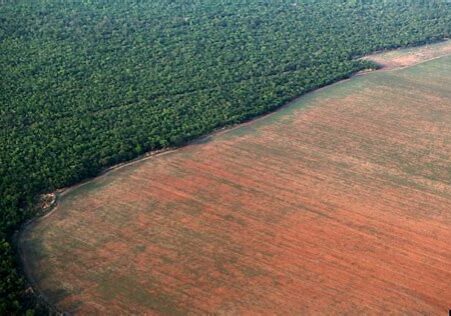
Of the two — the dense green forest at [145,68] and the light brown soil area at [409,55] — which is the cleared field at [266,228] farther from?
the light brown soil area at [409,55]

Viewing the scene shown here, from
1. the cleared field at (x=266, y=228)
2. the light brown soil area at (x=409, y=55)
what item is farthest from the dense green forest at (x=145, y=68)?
the cleared field at (x=266, y=228)

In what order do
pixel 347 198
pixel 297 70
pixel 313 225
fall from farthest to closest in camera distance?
pixel 297 70
pixel 347 198
pixel 313 225

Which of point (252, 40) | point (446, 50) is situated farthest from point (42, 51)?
point (446, 50)

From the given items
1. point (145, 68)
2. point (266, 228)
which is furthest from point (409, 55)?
point (266, 228)

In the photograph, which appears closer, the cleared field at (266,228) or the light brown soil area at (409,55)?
the cleared field at (266,228)

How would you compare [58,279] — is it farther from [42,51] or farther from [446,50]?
[446,50]

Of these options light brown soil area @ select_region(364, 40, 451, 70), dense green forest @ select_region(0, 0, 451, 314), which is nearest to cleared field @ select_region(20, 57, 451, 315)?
dense green forest @ select_region(0, 0, 451, 314)
